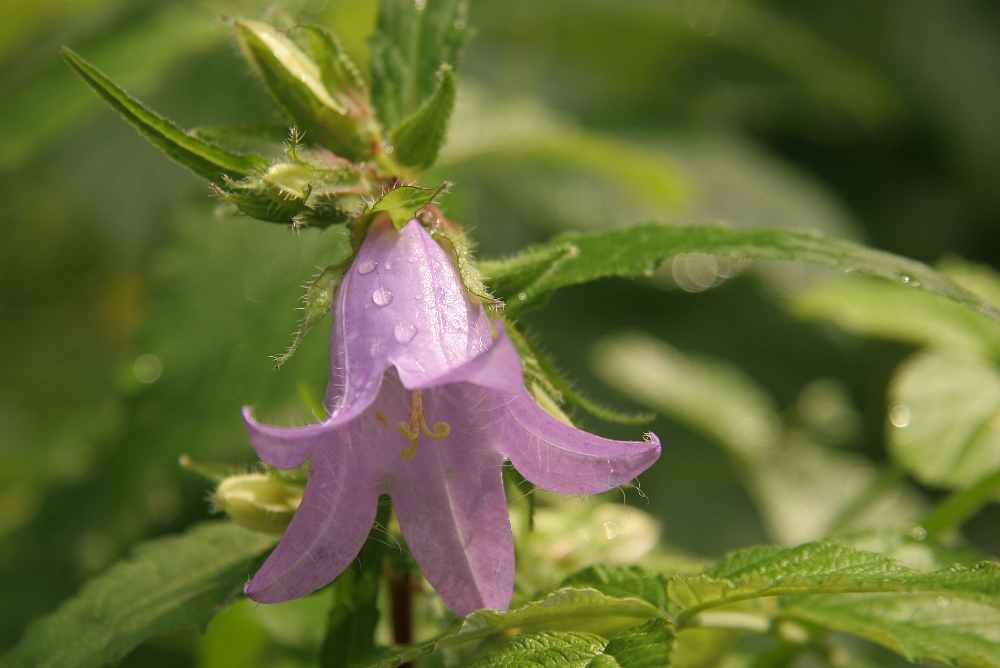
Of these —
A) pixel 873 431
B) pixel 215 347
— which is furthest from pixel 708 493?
pixel 215 347

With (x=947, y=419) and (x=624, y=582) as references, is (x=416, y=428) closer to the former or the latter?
(x=624, y=582)

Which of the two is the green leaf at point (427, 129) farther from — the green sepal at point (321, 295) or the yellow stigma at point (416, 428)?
the yellow stigma at point (416, 428)

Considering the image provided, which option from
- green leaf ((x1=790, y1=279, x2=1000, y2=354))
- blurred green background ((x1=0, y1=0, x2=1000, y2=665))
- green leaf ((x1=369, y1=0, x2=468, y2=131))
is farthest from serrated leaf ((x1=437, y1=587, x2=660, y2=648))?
green leaf ((x1=790, y1=279, x2=1000, y2=354))

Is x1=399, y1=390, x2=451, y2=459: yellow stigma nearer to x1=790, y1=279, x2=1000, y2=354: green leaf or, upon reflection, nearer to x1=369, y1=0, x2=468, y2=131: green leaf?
x1=369, y1=0, x2=468, y2=131: green leaf

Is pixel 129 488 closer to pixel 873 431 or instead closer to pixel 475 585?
pixel 475 585

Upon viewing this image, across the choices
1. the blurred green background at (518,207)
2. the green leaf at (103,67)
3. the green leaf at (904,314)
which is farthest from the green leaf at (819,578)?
the green leaf at (103,67)
